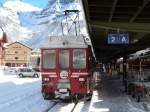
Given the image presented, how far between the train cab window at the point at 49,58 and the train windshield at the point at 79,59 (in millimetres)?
1060

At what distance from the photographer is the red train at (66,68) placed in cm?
2288

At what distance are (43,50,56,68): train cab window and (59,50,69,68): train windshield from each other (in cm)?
30

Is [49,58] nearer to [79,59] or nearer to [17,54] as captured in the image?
[79,59]

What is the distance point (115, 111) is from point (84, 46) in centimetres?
464

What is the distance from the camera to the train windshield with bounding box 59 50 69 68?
76.3 ft

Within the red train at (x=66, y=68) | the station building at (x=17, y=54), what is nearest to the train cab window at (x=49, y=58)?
the red train at (x=66, y=68)

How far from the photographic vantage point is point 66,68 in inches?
911

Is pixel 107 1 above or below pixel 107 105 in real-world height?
above

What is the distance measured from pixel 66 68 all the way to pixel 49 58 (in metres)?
1.07

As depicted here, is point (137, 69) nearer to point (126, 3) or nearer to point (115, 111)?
point (115, 111)

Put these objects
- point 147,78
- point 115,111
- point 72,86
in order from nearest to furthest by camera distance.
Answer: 1. point 115,111
2. point 72,86
3. point 147,78

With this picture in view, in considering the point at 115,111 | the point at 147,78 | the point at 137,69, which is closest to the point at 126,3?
the point at 115,111

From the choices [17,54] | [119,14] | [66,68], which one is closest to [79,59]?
[66,68]

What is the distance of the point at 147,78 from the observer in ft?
81.6
